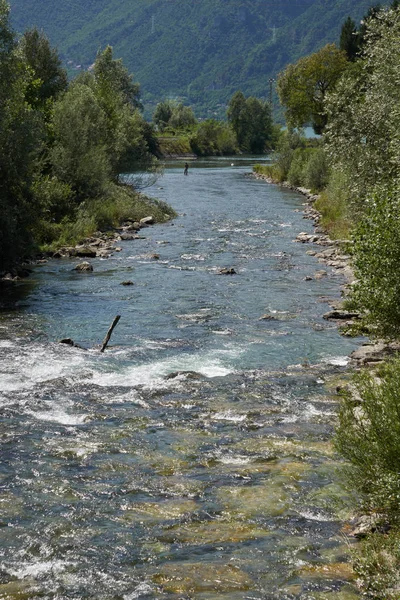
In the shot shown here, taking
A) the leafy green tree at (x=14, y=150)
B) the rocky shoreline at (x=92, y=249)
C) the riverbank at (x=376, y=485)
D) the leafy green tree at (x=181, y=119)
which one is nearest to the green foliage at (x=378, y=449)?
the riverbank at (x=376, y=485)

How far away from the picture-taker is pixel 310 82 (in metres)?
84.1

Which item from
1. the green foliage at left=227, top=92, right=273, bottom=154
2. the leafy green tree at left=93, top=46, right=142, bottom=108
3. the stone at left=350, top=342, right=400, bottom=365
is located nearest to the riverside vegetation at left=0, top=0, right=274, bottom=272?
the leafy green tree at left=93, top=46, right=142, bottom=108

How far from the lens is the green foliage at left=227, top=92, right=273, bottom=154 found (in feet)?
513

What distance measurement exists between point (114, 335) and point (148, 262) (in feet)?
44.0

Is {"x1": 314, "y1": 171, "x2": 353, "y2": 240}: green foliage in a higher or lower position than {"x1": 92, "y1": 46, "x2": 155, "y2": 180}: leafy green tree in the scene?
lower

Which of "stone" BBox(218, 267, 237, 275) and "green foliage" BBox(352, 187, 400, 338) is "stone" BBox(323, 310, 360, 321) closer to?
"green foliage" BBox(352, 187, 400, 338)

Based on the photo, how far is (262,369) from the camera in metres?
19.3

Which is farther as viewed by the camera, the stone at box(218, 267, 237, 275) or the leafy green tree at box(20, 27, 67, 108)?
the leafy green tree at box(20, 27, 67, 108)

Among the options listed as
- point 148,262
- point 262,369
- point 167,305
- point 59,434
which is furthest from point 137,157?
point 59,434

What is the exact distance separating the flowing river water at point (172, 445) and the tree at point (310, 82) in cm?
5761

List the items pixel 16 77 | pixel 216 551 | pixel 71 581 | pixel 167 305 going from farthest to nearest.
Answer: pixel 16 77 < pixel 167 305 < pixel 216 551 < pixel 71 581

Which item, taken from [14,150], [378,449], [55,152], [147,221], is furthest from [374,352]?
[147,221]

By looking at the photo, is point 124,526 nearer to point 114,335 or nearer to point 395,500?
point 395,500

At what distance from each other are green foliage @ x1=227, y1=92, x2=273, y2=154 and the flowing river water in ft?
431
